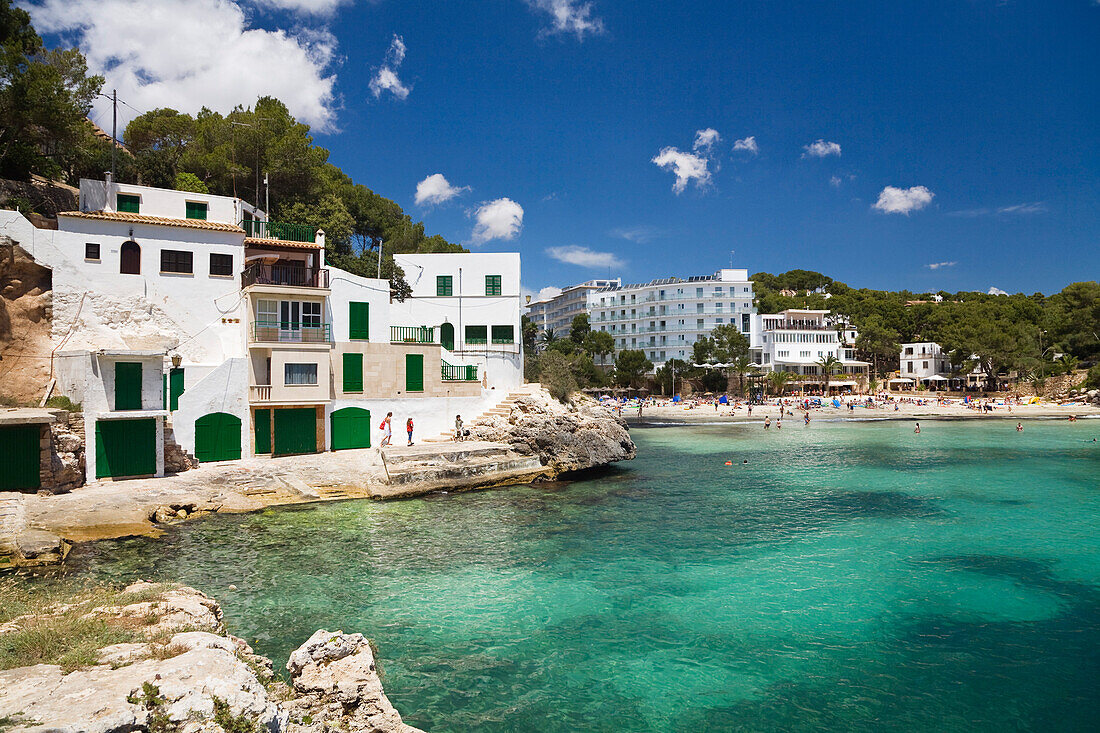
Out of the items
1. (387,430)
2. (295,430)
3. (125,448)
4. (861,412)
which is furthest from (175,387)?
(861,412)

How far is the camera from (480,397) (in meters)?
32.4

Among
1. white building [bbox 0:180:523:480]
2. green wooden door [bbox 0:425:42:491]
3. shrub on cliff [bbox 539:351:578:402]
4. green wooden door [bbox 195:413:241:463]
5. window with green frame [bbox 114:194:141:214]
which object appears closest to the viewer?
green wooden door [bbox 0:425:42:491]

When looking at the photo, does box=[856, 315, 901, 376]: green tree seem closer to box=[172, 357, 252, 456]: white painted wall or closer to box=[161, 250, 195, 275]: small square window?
box=[172, 357, 252, 456]: white painted wall

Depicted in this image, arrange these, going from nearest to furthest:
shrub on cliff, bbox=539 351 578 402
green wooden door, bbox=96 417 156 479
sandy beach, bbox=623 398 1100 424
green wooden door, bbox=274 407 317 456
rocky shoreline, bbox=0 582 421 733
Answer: rocky shoreline, bbox=0 582 421 733
green wooden door, bbox=96 417 156 479
green wooden door, bbox=274 407 317 456
shrub on cliff, bbox=539 351 578 402
sandy beach, bbox=623 398 1100 424

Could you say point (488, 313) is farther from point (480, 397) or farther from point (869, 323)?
point (869, 323)

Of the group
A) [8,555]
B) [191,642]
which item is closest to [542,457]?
[8,555]

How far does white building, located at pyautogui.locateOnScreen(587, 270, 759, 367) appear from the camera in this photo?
98.6 m

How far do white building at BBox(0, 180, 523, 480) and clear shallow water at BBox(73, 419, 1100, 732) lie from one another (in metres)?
7.07

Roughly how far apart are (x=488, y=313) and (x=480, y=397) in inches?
391

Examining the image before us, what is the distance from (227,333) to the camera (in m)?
28.1

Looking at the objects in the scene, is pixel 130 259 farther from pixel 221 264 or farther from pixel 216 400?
pixel 216 400

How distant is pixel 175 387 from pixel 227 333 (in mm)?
3700

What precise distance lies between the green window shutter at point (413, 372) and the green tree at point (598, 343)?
65764 millimetres

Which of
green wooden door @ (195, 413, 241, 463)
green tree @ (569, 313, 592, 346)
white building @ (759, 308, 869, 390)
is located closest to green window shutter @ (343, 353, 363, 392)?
green wooden door @ (195, 413, 241, 463)
